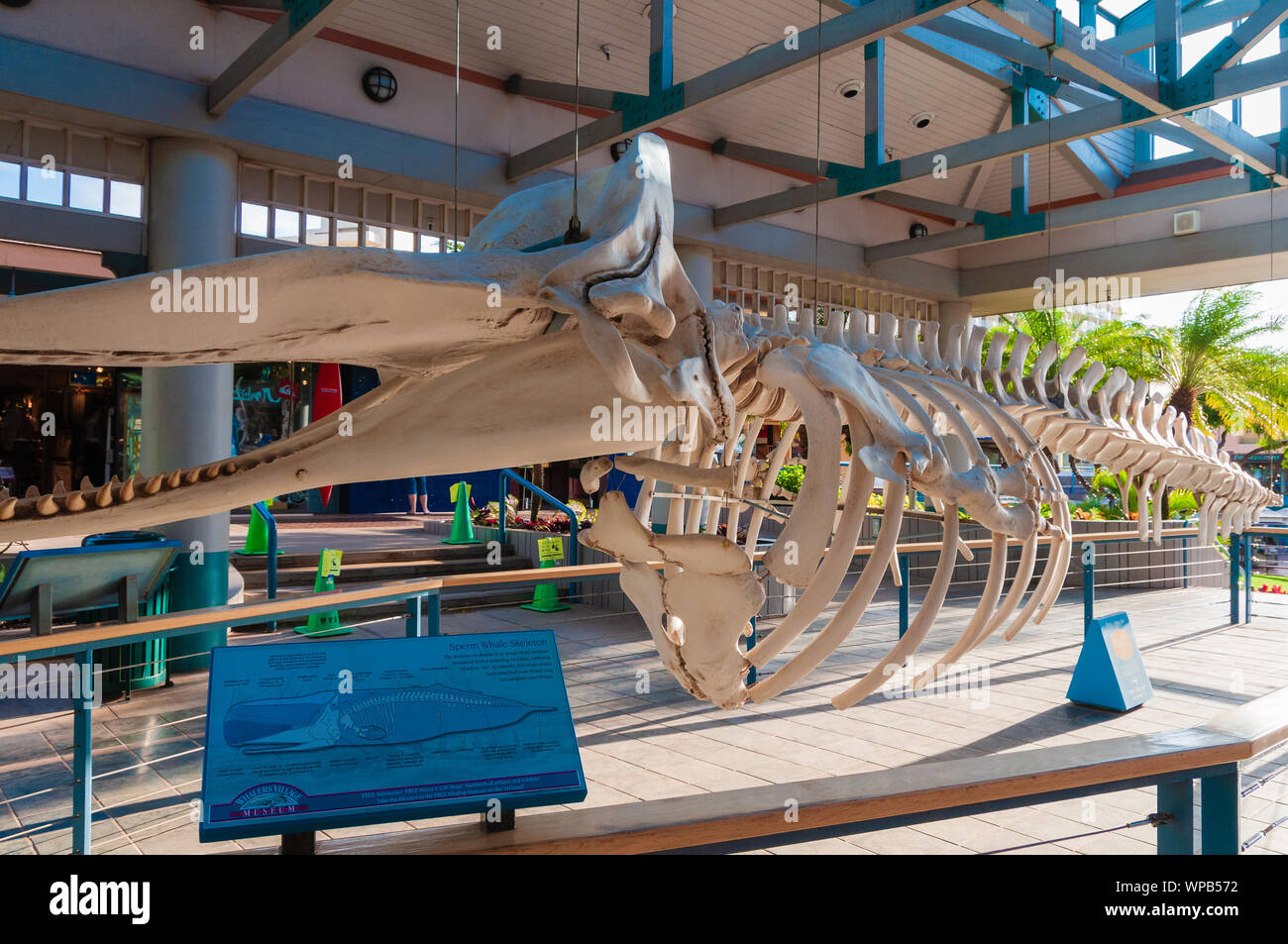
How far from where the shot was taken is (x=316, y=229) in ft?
26.9

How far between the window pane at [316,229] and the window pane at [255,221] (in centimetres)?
37

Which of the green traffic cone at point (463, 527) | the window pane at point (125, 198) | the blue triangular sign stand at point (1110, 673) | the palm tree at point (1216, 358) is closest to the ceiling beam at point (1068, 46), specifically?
the blue triangular sign stand at point (1110, 673)

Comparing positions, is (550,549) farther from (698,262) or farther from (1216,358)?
(1216,358)

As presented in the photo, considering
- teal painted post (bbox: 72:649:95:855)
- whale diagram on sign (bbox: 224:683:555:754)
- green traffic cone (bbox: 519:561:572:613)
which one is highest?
whale diagram on sign (bbox: 224:683:555:754)

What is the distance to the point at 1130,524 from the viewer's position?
12453mm

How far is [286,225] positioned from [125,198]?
1331 millimetres

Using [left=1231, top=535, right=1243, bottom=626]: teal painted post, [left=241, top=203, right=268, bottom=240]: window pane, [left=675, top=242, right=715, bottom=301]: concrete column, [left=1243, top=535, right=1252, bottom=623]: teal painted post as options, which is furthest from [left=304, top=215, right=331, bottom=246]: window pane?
[left=1231, top=535, right=1243, bottom=626]: teal painted post

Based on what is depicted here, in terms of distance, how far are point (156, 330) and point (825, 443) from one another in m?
1.94

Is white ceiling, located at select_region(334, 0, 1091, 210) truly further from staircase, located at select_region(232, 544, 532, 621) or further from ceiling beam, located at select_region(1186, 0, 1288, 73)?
staircase, located at select_region(232, 544, 532, 621)

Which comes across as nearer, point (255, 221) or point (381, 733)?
point (381, 733)

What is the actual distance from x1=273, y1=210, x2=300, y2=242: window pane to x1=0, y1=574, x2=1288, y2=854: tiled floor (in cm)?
373

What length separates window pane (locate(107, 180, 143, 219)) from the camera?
7.09 m

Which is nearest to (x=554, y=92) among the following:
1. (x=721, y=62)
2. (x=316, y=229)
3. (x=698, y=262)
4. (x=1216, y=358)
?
(x=721, y=62)

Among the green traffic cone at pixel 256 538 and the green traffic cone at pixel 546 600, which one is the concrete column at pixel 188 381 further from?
the green traffic cone at pixel 546 600
